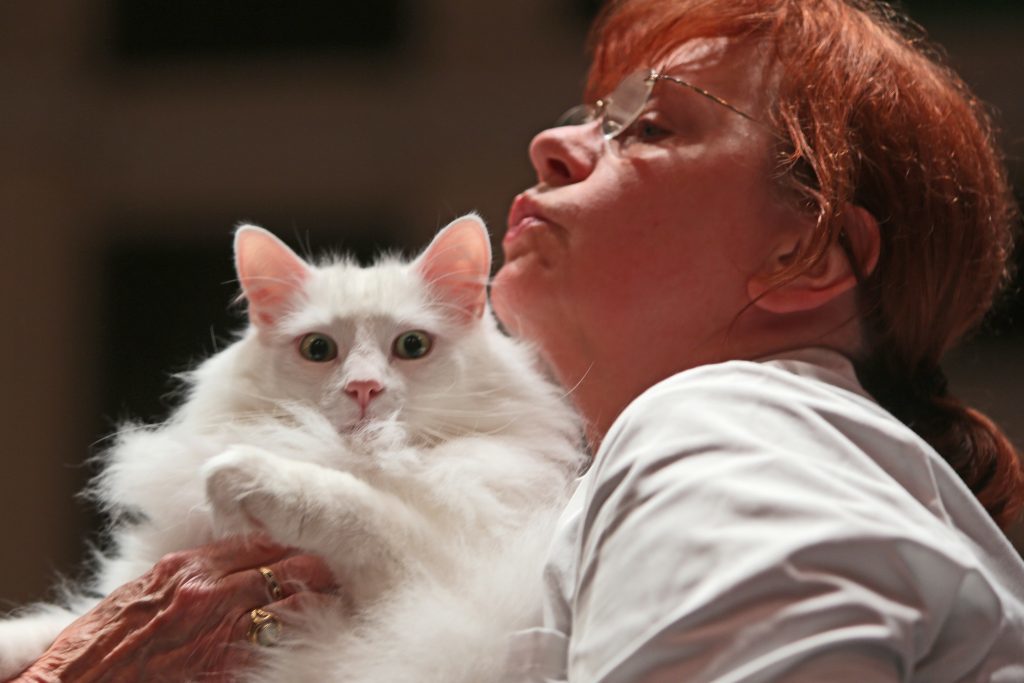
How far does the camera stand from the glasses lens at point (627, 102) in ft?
4.99

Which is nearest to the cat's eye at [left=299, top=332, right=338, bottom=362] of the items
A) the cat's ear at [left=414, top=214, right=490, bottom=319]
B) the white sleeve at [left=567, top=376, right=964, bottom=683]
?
the cat's ear at [left=414, top=214, right=490, bottom=319]

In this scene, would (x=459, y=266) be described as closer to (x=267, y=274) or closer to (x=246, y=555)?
(x=267, y=274)

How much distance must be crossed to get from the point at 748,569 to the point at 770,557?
0.02m

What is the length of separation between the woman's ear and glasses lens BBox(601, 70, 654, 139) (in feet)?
0.99

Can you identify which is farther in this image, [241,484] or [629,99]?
[629,99]

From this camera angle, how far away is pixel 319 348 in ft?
4.59

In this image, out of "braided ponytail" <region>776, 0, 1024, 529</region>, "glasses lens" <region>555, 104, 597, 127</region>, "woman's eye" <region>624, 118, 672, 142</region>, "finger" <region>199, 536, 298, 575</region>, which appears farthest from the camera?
"glasses lens" <region>555, 104, 597, 127</region>

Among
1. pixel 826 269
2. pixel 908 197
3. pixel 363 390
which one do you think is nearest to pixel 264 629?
pixel 363 390

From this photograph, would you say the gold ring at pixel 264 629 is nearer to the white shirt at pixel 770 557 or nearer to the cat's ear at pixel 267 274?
the white shirt at pixel 770 557

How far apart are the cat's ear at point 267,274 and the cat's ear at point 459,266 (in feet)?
0.62

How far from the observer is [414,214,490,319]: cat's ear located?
147 cm

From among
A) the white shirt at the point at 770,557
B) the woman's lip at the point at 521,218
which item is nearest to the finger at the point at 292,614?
the white shirt at the point at 770,557

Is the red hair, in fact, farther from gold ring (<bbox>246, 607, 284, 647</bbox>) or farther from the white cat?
gold ring (<bbox>246, 607, 284, 647</bbox>)

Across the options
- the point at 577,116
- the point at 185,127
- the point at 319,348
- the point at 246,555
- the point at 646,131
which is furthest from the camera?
the point at 185,127
